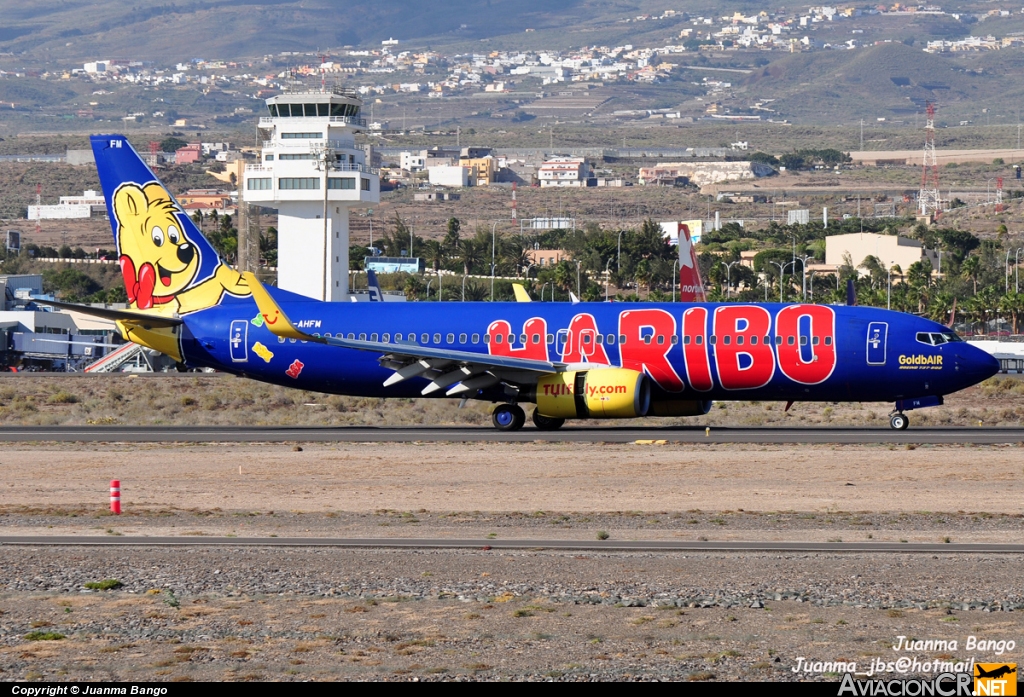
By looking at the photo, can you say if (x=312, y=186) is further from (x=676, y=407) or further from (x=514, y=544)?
(x=514, y=544)

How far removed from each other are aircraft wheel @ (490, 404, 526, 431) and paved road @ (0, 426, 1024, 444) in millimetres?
309

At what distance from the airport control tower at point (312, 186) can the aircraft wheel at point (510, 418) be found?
49227 millimetres

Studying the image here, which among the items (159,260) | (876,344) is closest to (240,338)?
(159,260)

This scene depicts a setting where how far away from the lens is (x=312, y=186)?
94.5 meters

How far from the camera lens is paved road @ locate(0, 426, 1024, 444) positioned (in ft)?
132

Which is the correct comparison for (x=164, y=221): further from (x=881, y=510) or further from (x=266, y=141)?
(x=266, y=141)

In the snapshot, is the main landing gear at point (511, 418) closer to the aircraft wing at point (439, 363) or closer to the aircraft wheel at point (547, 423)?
the aircraft wheel at point (547, 423)

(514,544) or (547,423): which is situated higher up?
(514,544)

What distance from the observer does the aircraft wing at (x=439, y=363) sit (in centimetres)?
4162

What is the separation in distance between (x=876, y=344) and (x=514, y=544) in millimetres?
20721

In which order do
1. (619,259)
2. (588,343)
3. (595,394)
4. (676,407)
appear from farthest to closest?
1. (619,259)
2. (676,407)
3. (588,343)
4. (595,394)

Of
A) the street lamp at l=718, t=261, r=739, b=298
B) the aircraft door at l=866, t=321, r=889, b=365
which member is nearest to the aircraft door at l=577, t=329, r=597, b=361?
the aircraft door at l=866, t=321, r=889, b=365

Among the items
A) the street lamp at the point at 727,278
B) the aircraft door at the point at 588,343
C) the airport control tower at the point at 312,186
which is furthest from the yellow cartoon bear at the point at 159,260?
the street lamp at the point at 727,278

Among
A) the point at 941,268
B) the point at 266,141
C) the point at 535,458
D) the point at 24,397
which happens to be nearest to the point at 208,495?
the point at 535,458
